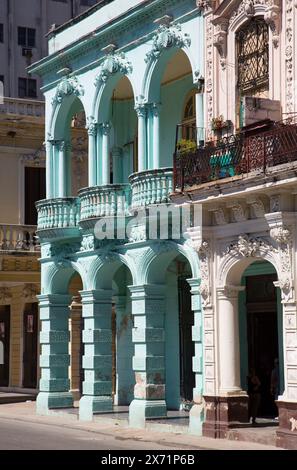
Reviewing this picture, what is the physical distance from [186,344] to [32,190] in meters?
9.13

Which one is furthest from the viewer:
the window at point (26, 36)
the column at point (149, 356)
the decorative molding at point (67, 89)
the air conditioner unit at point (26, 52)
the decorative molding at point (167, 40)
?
the window at point (26, 36)

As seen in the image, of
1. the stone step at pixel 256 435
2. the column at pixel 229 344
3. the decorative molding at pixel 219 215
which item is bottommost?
the stone step at pixel 256 435

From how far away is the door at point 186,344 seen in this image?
24.7m

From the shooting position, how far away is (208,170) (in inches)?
766

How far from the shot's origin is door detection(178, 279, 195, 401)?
24.7 m

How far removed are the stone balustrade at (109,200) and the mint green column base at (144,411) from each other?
12.6 feet

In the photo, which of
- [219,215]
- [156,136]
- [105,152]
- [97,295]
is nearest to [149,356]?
[97,295]

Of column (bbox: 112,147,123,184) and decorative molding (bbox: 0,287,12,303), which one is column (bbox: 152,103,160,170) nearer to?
column (bbox: 112,147,123,184)

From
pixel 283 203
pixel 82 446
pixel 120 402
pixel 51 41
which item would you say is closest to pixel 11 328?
pixel 120 402

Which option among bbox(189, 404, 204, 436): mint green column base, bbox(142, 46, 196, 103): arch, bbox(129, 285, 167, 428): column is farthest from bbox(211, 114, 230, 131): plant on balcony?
bbox(189, 404, 204, 436): mint green column base

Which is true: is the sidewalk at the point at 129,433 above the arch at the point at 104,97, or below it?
below

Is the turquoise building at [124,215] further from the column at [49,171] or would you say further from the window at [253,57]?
the window at [253,57]

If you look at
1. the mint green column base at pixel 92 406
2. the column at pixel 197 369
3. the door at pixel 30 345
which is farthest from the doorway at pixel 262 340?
the door at pixel 30 345

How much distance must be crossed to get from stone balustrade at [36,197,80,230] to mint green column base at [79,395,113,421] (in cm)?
380
